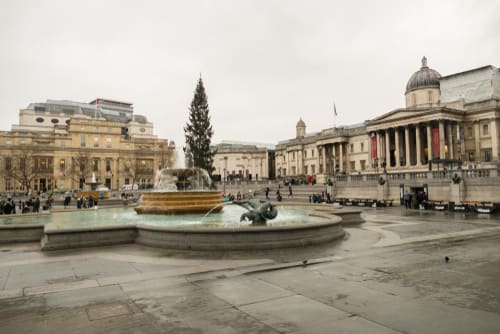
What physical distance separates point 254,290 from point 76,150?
9076 cm

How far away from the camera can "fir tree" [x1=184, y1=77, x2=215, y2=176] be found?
189ft

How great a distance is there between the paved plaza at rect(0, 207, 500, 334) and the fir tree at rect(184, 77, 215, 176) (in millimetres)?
45406

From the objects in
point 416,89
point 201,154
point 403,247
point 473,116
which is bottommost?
point 403,247

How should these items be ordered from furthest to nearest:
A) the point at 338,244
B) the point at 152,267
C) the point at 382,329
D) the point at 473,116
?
the point at 473,116 → the point at 338,244 → the point at 152,267 → the point at 382,329

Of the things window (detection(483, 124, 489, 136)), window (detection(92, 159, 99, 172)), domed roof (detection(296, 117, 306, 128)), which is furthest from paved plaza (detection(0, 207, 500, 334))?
domed roof (detection(296, 117, 306, 128))

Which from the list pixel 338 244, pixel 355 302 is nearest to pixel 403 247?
pixel 338 244

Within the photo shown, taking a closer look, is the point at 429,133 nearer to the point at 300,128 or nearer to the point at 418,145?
the point at 418,145

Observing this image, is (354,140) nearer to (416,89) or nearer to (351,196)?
(416,89)

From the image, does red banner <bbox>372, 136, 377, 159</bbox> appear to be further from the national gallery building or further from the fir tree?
the fir tree

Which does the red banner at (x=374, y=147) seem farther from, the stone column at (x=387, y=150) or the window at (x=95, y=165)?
the window at (x=95, y=165)

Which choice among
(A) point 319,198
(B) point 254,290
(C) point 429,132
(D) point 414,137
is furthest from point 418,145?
(B) point 254,290

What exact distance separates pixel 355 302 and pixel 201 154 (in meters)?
52.6

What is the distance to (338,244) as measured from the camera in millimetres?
12781

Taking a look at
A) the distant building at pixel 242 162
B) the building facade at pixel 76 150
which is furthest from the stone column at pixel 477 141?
the distant building at pixel 242 162
